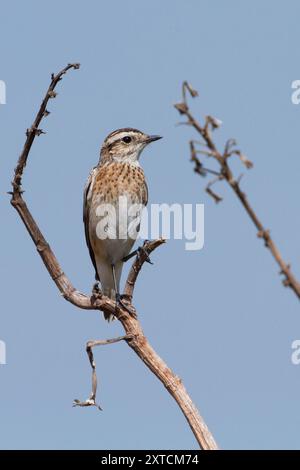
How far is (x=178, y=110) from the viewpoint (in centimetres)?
150

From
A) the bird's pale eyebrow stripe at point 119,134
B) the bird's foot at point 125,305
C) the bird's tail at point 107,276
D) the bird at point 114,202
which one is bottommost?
the bird's foot at point 125,305

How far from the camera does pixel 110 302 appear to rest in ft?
18.7

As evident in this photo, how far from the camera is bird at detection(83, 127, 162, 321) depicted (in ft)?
29.7

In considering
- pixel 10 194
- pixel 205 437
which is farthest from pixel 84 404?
pixel 10 194

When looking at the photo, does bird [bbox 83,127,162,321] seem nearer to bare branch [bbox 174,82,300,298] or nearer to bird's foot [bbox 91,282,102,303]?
bird's foot [bbox 91,282,102,303]

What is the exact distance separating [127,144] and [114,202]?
1.02 metres

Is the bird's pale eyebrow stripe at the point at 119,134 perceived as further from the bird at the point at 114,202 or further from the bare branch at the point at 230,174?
the bare branch at the point at 230,174

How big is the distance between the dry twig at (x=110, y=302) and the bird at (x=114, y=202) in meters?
2.67

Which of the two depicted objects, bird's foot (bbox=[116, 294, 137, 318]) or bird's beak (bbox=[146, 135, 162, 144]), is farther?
bird's beak (bbox=[146, 135, 162, 144])

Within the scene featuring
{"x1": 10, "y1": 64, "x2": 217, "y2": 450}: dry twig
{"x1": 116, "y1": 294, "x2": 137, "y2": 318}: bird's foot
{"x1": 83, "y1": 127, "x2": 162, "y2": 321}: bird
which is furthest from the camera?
A: {"x1": 83, "y1": 127, "x2": 162, "y2": 321}: bird

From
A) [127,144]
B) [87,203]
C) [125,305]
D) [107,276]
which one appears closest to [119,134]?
[127,144]

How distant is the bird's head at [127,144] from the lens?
964 cm

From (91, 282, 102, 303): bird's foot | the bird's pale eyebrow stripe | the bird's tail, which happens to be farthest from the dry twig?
the bird's pale eyebrow stripe

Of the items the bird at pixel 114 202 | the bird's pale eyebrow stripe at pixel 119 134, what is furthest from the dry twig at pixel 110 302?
the bird's pale eyebrow stripe at pixel 119 134
